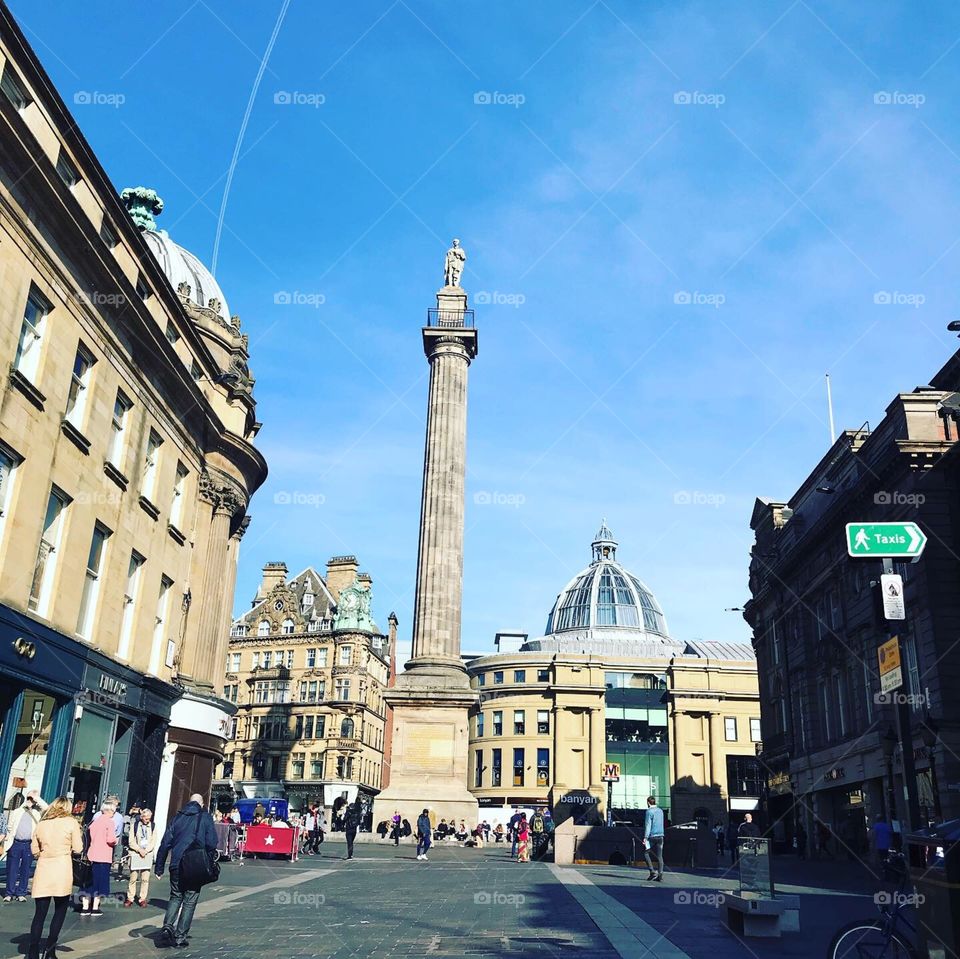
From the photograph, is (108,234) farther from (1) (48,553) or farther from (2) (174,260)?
(2) (174,260)

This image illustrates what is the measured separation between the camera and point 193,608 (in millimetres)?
31797

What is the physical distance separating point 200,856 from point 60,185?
44.4ft

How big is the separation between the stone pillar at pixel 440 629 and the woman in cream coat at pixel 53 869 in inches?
1100

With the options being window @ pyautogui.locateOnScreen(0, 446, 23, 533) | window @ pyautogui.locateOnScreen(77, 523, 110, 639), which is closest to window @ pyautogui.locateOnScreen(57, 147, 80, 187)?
window @ pyautogui.locateOnScreen(0, 446, 23, 533)

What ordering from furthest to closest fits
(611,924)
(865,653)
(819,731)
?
(819,731) < (865,653) < (611,924)

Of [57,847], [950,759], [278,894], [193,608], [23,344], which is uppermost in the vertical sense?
[23,344]

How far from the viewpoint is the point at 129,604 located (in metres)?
24.8

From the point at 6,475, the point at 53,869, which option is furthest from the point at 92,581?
the point at 53,869

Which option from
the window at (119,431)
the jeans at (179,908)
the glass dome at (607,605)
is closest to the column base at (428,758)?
the window at (119,431)

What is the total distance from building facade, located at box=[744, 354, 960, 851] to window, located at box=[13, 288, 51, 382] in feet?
67.5

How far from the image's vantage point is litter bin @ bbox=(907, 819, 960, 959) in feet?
24.1

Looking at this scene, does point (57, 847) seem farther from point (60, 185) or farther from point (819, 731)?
point (819, 731)

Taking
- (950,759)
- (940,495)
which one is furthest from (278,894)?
(940,495)

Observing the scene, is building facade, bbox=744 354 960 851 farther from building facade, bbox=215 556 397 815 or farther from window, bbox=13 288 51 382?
building facade, bbox=215 556 397 815
